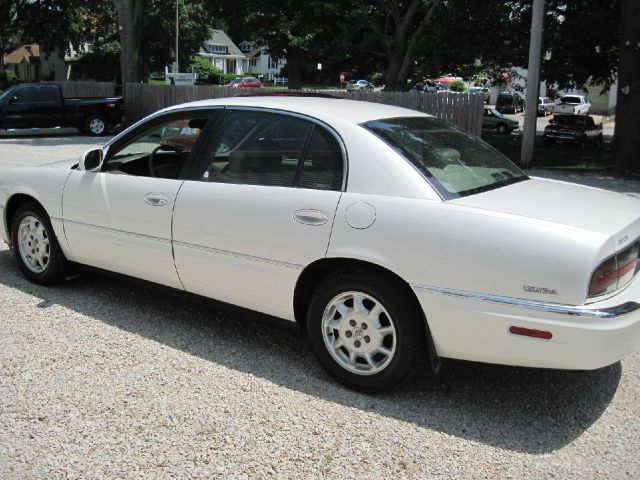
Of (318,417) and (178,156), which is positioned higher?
(178,156)

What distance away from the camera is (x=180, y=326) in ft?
15.1

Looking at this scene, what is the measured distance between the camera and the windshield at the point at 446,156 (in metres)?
3.54

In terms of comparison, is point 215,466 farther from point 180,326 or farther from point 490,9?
point 490,9

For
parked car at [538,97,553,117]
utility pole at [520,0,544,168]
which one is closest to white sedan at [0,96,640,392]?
utility pole at [520,0,544,168]

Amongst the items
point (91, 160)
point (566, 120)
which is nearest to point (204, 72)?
point (566, 120)

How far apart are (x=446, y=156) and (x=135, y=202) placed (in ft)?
7.07

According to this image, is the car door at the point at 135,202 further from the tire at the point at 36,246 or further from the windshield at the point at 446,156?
the windshield at the point at 446,156

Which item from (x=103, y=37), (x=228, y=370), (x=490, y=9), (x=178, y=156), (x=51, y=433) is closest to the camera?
(x=51, y=433)

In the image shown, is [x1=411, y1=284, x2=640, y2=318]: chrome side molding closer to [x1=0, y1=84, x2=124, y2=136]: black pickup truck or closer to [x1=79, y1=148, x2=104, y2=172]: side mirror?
[x1=79, y1=148, x2=104, y2=172]: side mirror

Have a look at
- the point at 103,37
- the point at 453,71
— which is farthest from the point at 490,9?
the point at 103,37

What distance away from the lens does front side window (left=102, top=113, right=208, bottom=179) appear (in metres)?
4.50

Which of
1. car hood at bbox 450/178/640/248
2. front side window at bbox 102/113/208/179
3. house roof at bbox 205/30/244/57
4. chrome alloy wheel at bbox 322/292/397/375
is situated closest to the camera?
car hood at bbox 450/178/640/248

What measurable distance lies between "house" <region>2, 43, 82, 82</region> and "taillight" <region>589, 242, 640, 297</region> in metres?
59.3

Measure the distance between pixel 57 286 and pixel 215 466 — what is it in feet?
10.0
